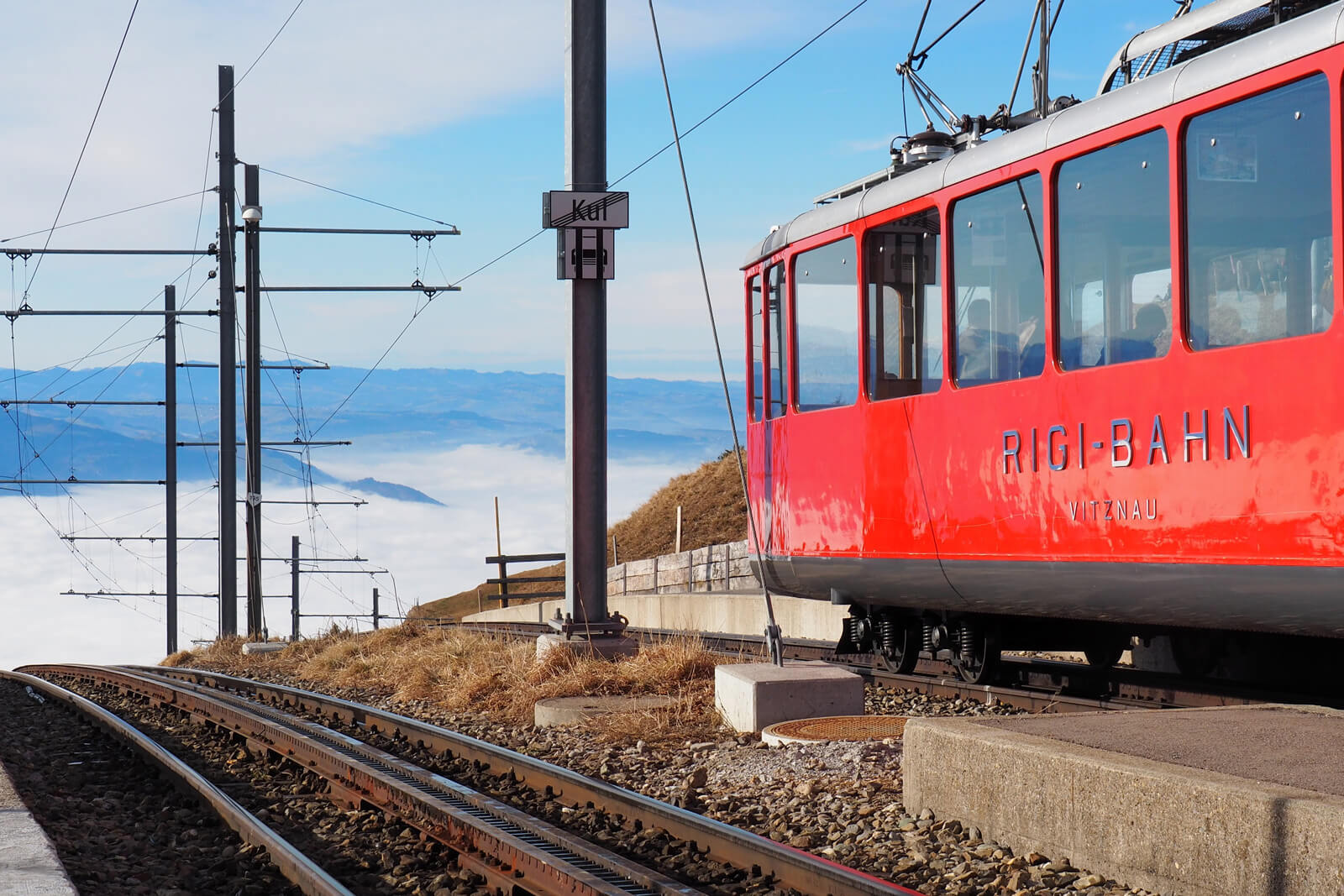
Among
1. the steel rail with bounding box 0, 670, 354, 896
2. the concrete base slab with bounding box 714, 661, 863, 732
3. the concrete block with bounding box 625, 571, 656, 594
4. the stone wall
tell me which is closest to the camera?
the steel rail with bounding box 0, 670, 354, 896

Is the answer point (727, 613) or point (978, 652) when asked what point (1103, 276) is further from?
point (727, 613)

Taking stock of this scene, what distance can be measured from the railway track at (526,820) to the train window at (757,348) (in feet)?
12.2

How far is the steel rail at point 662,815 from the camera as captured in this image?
4.95m

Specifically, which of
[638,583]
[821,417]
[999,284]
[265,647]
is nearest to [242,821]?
[999,284]

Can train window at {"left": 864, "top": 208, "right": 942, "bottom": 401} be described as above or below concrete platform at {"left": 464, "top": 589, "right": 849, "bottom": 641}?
above

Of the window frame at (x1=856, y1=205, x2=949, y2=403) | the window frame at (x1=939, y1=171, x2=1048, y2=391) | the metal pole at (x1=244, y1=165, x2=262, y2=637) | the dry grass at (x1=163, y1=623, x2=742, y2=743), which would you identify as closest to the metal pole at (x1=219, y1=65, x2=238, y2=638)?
the metal pole at (x1=244, y1=165, x2=262, y2=637)

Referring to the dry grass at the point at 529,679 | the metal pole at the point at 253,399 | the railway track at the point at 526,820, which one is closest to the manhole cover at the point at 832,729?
the dry grass at the point at 529,679

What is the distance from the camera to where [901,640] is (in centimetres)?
1158

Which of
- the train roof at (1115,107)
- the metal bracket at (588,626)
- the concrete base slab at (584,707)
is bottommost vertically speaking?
the concrete base slab at (584,707)

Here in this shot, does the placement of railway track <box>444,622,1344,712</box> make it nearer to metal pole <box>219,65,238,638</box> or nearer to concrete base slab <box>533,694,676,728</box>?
concrete base slab <box>533,694,676,728</box>

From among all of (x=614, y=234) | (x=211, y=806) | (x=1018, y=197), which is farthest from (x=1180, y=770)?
(x=614, y=234)

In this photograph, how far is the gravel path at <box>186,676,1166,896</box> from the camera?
17.4 ft

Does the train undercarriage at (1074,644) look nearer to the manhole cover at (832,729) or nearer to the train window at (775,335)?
the manhole cover at (832,729)

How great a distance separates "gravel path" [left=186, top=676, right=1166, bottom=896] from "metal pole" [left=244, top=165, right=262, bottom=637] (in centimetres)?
1576
